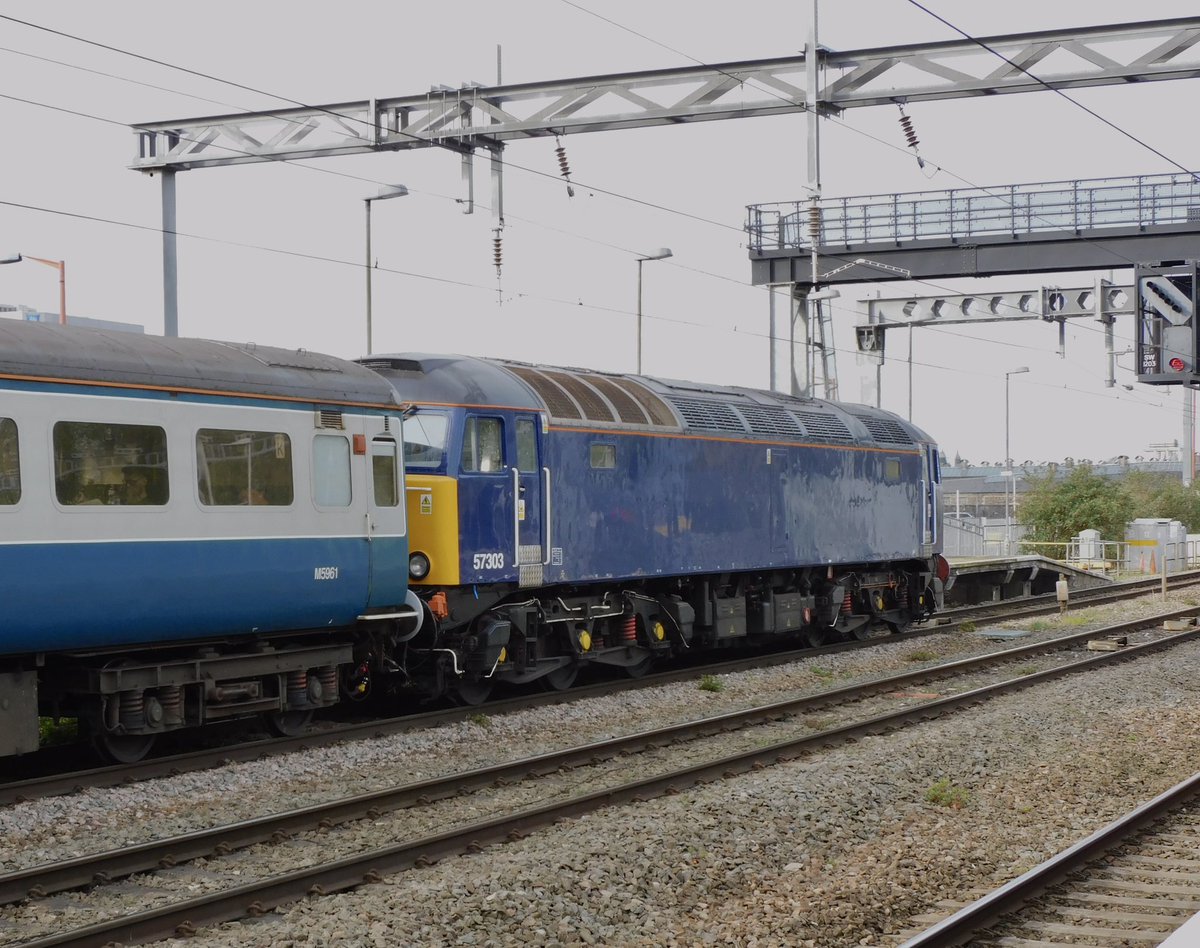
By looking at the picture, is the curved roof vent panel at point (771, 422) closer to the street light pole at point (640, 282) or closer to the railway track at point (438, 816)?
the railway track at point (438, 816)

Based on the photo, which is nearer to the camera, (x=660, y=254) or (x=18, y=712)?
(x=18, y=712)

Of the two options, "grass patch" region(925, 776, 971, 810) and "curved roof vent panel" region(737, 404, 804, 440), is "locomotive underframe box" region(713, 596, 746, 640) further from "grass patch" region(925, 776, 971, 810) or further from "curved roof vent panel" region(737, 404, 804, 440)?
"grass patch" region(925, 776, 971, 810)

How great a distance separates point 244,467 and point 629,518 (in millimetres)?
6541

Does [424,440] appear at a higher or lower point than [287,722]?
higher

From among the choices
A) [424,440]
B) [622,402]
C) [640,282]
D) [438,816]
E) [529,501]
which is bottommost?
[438,816]

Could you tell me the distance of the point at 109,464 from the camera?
11.3 meters

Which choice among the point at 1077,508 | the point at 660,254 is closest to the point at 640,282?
the point at 660,254

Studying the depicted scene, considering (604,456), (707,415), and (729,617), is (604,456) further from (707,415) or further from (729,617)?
(729,617)

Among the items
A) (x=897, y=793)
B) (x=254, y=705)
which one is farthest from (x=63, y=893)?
(x=897, y=793)

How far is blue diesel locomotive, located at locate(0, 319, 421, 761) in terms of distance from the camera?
10820mm

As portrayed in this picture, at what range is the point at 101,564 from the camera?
36.7ft

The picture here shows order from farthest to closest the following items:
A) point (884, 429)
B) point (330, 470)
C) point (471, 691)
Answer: point (884, 429), point (471, 691), point (330, 470)

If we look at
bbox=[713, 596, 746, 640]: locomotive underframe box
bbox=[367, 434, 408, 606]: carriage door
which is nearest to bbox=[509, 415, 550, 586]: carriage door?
bbox=[367, 434, 408, 606]: carriage door

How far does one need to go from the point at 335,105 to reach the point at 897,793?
1043 cm
